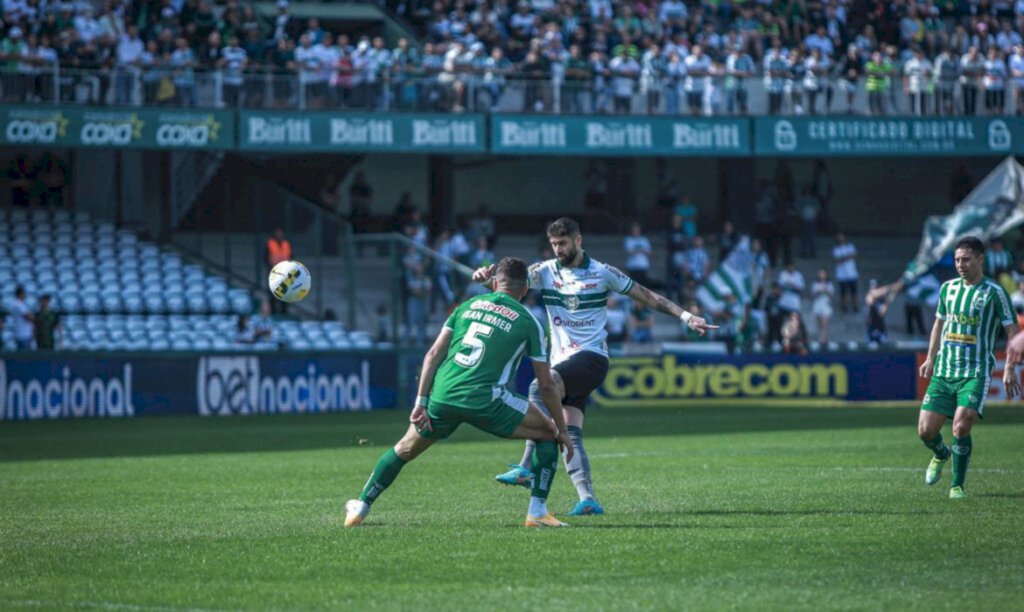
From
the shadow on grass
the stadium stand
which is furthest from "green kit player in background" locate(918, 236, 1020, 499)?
the stadium stand

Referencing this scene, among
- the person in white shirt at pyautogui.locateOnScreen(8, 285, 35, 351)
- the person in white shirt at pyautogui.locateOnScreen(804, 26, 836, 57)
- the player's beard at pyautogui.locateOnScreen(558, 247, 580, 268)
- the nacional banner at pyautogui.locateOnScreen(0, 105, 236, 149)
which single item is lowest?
the person in white shirt at pyautogui.locateOnScreen(8, 285, 35, 351)

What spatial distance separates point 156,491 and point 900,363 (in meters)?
19.7

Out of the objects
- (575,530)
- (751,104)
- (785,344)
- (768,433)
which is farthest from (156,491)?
(751,104)

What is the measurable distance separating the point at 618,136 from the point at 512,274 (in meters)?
26.0

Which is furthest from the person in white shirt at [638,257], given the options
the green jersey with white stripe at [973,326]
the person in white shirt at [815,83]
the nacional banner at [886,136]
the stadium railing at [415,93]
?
the green jersey with white stripe at [973,326]

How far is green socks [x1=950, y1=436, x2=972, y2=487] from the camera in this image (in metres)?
12.9

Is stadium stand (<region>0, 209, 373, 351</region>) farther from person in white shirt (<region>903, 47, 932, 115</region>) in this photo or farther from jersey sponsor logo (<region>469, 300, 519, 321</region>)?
jersey sponsor logo (<region>469, 300, 519, 321</region>)

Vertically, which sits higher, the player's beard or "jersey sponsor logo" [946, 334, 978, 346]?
the player's beard

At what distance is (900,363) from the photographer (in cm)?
3072

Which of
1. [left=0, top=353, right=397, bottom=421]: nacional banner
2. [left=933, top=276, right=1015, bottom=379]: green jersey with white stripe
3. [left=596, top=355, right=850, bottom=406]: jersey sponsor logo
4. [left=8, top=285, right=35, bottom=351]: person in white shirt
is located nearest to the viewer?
[left=933, top=276, right=1015, bottom=379]: green jersey with white stripe

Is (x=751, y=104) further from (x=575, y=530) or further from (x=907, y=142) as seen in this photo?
(x=575, y=530)

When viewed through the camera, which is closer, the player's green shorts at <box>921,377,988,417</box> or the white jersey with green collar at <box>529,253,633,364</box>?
the white jersey with green collar at <box>529,253,633,364</box>

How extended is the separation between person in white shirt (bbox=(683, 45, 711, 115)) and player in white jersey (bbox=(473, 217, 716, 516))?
80.4ft

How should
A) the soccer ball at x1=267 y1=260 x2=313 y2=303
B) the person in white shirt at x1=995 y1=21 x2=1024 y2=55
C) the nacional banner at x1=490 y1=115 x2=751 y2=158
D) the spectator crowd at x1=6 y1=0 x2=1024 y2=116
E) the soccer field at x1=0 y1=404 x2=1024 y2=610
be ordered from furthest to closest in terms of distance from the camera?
the person in white shirt at x1=995 y1=21 x2=1024 y2=55 → the nacional banner at x1=490 y1=115 x2=751 y2=158 → the spectator crowd at x1=6 y1=0 x2=1024 y2=116 → the soccer ball at x1=267 y1=260 x2=313 y2=303 → the soccer field at x1=0 y1=404 x2=1024 y2=610
